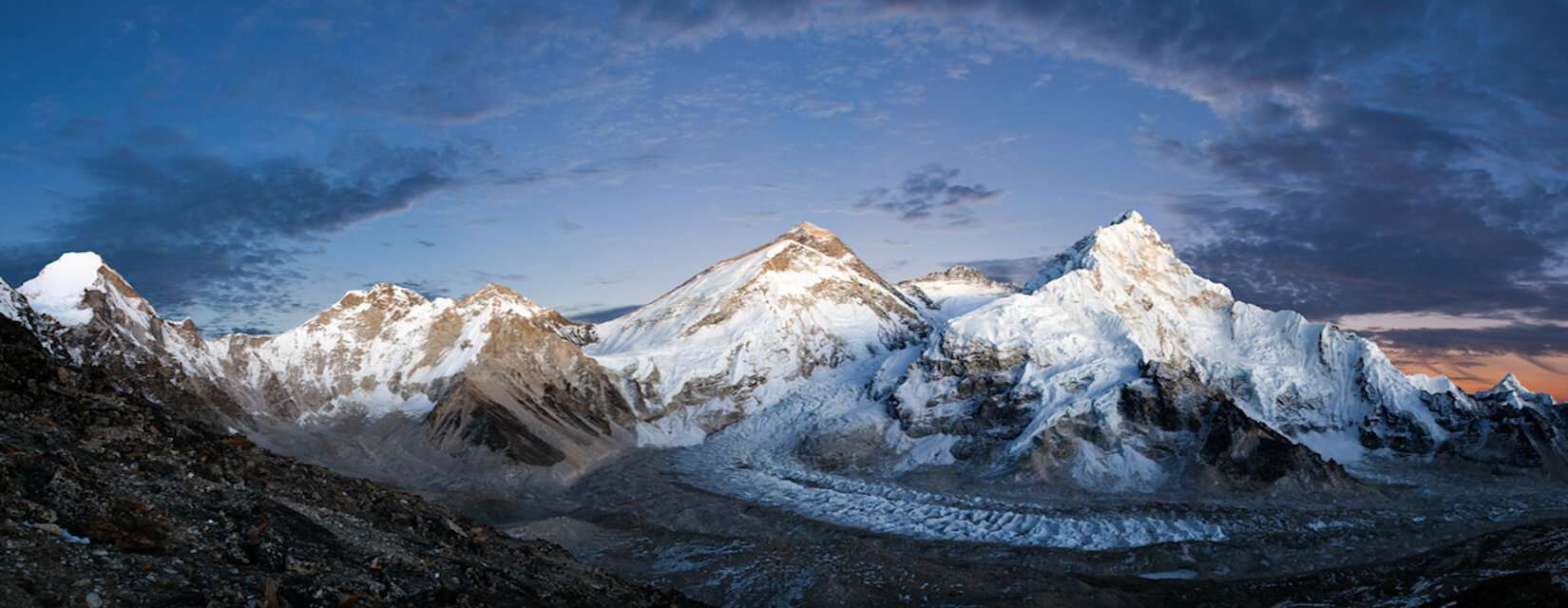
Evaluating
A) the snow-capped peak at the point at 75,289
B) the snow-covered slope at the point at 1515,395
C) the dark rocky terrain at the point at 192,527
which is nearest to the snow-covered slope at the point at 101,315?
the snow-capped peak at the point at 75,289

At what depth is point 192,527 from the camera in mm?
21703

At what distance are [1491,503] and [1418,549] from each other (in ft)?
135

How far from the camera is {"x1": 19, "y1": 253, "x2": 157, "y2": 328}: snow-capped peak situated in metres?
131

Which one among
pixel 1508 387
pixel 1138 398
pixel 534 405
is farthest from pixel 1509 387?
pixel 534 405

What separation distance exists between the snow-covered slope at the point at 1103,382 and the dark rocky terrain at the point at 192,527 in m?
121

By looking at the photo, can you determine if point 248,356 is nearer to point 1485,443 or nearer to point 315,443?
point 315,443

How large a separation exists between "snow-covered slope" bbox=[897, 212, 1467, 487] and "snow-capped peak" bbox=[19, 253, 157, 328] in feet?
433

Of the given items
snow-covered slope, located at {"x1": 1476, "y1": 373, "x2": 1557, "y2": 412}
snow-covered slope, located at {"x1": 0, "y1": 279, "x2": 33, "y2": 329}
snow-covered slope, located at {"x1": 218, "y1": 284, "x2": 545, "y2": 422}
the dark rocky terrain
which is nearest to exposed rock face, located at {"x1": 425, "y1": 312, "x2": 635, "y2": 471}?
snow-covered slope, located at {"x1": 218, "y1": 284, "x2": 545, "y2": 422}

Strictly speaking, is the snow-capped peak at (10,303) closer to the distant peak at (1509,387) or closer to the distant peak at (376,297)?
the distant peak at (376,297)

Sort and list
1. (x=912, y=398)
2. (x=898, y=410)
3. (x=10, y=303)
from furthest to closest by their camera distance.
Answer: (x=912, y=398) < (x=898, y=410) < (x=10, y=303)

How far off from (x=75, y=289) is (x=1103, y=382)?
540ft

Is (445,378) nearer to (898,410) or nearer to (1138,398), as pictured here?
(898,410)

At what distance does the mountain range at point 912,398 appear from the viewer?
446 ft

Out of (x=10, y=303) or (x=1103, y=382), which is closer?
(x=10, y=303)
